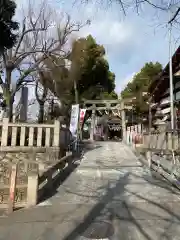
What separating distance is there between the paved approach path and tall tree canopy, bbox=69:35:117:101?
2404 centimetres

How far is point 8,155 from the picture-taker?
587 inches

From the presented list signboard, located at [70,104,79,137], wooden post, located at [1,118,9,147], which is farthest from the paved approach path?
signboard, located at [70,104,79,137]

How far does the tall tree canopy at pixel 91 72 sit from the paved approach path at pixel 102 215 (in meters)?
24.0

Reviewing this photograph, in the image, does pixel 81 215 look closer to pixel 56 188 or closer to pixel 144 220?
pixel 144 220

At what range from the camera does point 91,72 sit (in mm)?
37031

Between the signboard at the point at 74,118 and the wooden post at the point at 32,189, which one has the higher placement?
the signboard at the point at 74,118

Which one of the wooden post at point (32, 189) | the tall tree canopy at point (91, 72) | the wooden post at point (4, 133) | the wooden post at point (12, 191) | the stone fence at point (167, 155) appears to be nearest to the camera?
the wooden post at point (12, 191)

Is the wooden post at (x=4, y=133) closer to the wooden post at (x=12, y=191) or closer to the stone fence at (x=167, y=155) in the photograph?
the stone fence at (x=167, y=155)

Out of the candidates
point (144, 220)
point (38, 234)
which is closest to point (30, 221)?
point (38, 234)

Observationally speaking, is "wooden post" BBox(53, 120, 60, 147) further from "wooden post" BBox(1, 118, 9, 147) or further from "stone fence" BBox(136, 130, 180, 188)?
"stone fence" BBox(136, 130, 180, 188)

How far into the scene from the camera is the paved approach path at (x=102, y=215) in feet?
16.6

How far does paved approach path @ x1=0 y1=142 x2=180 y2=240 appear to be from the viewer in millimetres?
5066

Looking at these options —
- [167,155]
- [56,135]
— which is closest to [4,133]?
[56,135]

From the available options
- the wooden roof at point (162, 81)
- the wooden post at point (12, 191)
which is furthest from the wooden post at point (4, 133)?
the wooden post at point (12, 191)
